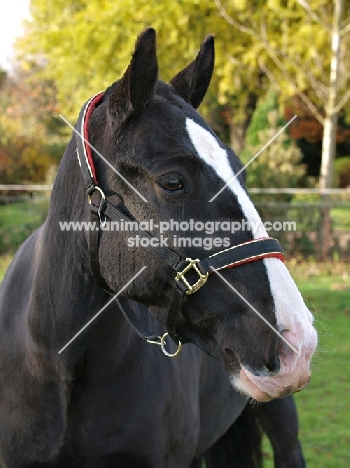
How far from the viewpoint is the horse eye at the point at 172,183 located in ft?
6.39

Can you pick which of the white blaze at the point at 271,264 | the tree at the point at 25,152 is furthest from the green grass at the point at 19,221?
the white blaze at the point at 271,264

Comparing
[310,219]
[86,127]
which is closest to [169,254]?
[86,127]

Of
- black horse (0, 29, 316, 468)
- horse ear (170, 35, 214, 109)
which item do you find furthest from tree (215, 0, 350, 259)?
black horse (0, 29, 316, 468)

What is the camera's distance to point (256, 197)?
13156 mm

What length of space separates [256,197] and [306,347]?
11.5 m

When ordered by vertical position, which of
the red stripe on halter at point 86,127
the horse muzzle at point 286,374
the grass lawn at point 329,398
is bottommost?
the grass lawn at point 329,398

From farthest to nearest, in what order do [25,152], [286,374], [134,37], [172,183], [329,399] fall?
[25,152] → [134,37] → [329,399] → [172,183] → [286,374]

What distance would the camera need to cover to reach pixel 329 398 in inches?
240

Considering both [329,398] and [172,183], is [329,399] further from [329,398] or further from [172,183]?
[172,183]

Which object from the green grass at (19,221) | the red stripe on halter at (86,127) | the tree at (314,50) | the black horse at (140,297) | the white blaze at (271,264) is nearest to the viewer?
the white blaze at (271,264)

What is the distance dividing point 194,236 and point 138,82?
0.56 metres

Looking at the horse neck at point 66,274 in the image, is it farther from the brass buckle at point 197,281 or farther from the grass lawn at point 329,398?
the grass lawn at point 329,398

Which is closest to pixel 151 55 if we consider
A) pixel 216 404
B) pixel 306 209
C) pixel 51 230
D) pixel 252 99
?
pixel 51 230

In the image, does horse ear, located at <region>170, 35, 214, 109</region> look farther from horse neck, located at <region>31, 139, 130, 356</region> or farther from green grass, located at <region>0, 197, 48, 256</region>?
green grass, located at <region>0, 197, 48, 256</region>
